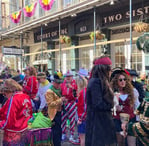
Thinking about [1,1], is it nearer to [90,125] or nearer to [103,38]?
[103,38]

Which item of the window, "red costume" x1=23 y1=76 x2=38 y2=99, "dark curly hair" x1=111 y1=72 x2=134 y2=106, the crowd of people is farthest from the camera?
the window

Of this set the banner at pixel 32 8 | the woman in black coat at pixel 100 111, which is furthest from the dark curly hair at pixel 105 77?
the banner at pixel 32 8

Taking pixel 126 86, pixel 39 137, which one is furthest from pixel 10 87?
pixel 126 86

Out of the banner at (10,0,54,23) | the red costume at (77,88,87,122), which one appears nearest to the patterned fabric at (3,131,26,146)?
the red costume at (77,88,87,122)

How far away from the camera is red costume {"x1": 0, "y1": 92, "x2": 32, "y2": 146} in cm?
352

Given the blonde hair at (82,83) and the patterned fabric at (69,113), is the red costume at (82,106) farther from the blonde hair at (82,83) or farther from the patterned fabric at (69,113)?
the patterned fabric at (69,113)

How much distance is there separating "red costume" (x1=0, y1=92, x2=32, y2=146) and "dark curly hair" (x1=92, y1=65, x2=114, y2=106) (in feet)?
3.67

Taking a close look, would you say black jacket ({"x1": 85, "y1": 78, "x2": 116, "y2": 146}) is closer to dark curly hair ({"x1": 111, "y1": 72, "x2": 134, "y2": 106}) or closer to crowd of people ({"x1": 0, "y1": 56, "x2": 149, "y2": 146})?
crowd of people ({"x1": 0, "y1": 56, "x2": 149, "y2": 146})

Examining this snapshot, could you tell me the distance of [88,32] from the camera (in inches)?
566

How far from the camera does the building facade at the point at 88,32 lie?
12.1 m

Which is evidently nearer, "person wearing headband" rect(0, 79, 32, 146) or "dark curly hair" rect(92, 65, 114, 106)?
"dark curly hair" rect(92, 65, 114, 106)

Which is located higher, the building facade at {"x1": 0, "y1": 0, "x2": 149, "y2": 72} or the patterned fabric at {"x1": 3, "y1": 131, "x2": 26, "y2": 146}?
the building facade at {"x1": 0, "y1": 0, "x2": 149, "y2": 72}

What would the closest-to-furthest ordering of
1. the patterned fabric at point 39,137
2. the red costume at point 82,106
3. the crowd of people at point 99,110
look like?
the crowd of people at point 99,110 < the patterned fabric at point 39,137 < the red costume at point 82,106

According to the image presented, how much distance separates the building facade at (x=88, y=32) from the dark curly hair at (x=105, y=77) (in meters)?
6.99
